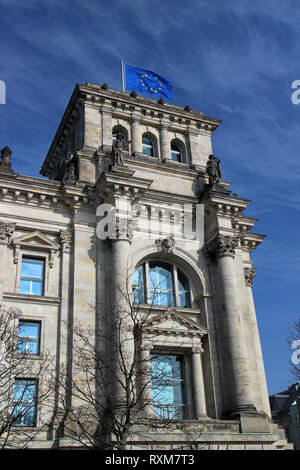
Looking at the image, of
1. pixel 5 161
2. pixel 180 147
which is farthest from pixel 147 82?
pixel 5 161

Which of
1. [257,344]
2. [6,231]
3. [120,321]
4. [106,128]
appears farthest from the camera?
[106,128]

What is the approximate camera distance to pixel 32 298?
85.9 ft

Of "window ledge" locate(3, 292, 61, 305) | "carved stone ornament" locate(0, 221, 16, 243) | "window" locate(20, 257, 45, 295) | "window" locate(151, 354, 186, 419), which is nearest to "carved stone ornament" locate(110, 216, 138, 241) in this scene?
"window" locate(20, 257, 45, 295)

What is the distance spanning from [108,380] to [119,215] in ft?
27.7

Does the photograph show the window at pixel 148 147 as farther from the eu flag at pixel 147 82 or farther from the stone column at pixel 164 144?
the eu flag at pixel 147 82

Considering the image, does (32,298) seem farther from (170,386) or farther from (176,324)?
(170,386)

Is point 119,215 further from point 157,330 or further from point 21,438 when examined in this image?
point 21,438

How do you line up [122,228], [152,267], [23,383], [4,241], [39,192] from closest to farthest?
[23,383] → [4,241] → [122,228] → [39,192] → [152,267]

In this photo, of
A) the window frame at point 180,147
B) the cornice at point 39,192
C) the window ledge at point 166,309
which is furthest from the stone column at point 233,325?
the cornice at point 39,192

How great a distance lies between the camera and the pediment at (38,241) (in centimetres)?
2764

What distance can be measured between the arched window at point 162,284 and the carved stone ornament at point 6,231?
7051mm

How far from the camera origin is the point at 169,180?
32.9 metres

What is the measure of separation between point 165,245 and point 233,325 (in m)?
5.82
